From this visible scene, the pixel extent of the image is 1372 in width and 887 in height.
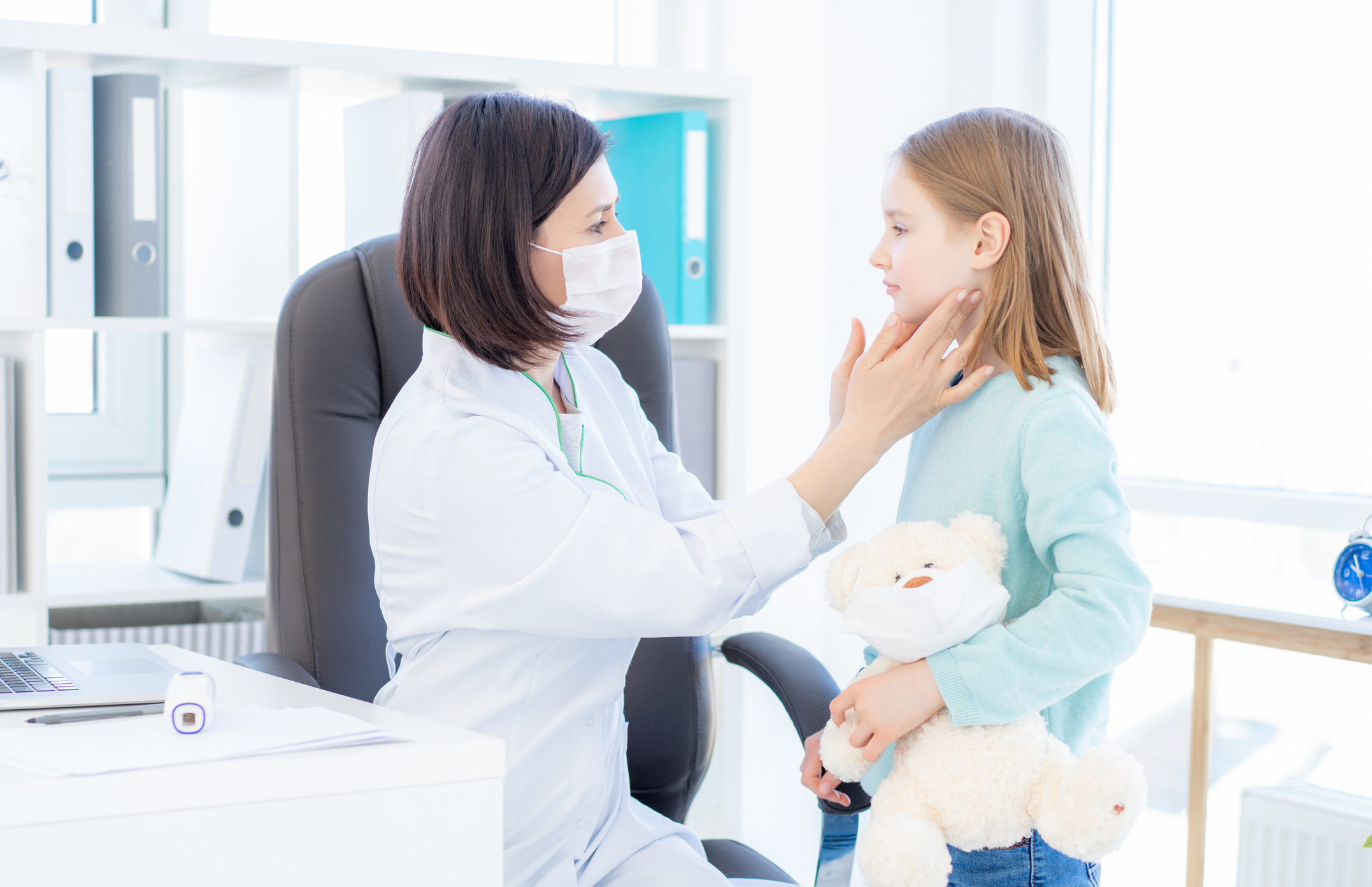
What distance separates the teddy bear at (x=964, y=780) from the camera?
3.06 feet

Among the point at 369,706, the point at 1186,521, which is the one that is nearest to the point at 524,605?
the point at 369,706

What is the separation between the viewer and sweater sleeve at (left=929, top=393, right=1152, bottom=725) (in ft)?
3.16

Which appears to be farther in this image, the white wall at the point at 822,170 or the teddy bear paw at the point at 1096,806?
the white wall at the point at 822,170

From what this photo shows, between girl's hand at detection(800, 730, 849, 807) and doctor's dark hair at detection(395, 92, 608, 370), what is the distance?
1.55 feet

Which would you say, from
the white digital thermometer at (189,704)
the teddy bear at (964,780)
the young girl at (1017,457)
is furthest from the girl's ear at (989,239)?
the white digital thermometer at (189,704)

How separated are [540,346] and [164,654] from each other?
46 centimetres

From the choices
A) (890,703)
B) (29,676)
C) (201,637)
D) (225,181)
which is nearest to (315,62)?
(225,181)

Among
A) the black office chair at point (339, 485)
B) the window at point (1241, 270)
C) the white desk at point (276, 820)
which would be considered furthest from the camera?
the window at point (1241, 270)

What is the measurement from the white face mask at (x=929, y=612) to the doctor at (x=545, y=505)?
0.10 meters

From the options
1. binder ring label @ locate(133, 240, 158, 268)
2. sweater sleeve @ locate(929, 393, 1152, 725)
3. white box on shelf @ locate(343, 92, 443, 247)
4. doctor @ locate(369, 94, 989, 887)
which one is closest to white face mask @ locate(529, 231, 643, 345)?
doctor @ locate(369, 94, 989, 887)

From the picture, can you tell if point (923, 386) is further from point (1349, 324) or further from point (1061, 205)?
point (1349, 324)

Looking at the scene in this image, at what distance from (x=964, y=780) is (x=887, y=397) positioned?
0.33 m

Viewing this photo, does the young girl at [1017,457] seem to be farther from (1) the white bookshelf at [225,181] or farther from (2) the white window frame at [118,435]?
(2) the white window frame at [118,435]

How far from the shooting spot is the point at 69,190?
1.53 m
